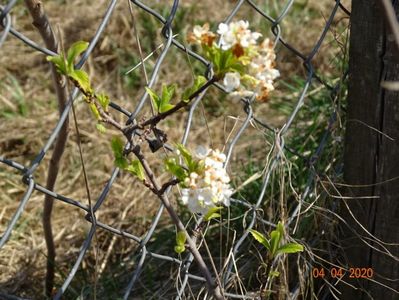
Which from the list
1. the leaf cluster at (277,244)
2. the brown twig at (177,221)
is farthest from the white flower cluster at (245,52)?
the leaf cluster at (277,244)

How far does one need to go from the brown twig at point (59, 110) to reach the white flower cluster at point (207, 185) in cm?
43

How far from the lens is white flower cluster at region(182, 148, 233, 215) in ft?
3.48

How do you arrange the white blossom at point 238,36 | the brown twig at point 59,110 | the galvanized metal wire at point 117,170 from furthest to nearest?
the brown twig at point 59,110 < the galvanized metal wire at point 117,170 < the white blossom at point 238,36

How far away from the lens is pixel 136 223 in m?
2.36

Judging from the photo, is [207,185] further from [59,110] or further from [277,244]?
[59,110]

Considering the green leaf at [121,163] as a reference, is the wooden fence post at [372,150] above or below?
above

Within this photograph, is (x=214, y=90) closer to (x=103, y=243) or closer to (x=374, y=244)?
(x=103, y=243)

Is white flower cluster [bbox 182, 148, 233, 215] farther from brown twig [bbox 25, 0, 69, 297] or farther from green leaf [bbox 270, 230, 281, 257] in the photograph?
brown twig [bbox 25, 0, 69, 297]

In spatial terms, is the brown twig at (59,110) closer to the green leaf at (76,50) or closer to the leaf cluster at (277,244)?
the green leaf at (76,50)
